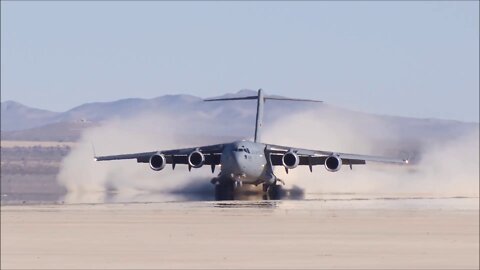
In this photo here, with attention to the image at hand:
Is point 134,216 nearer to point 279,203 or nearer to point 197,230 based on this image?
point 197,230

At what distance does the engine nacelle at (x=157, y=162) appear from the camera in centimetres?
5650

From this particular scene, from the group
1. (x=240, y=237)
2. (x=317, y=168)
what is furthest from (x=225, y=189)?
(x=240, y=237)

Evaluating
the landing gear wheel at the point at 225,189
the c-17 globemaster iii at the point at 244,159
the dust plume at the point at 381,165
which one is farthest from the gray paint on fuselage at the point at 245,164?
the dust plume at the point at 381,165

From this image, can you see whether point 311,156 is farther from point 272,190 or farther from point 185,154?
point 185,154

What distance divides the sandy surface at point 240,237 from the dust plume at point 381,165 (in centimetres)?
1994

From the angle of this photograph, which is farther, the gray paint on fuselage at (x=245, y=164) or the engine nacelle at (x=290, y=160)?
the engine nacelle at (x=290, y=160)

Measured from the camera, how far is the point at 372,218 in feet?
117

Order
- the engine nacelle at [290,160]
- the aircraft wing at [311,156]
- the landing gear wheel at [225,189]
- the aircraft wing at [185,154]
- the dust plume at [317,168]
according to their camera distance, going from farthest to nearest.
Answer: the dust plume at [317,168], the aircraft wing at [311,156], the aircraft wing at [185,154], the engine nacelle at [290,160], the landing gear wheel at [225,189]

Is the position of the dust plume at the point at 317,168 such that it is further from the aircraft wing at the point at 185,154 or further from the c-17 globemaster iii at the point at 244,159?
the c-17 globemaster iii at the point at 244,159

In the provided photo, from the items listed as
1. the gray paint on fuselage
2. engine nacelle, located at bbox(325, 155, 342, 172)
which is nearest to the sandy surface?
the gray paint on fuselage

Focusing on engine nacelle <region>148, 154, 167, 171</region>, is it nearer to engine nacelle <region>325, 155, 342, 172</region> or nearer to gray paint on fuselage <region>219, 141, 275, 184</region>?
gray paint on fuselage <region>219, 141, 275, 184</region>

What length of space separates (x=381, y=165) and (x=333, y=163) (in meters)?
20.4

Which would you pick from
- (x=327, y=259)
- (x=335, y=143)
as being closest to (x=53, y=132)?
(x=335, y=143)

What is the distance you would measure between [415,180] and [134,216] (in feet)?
111
